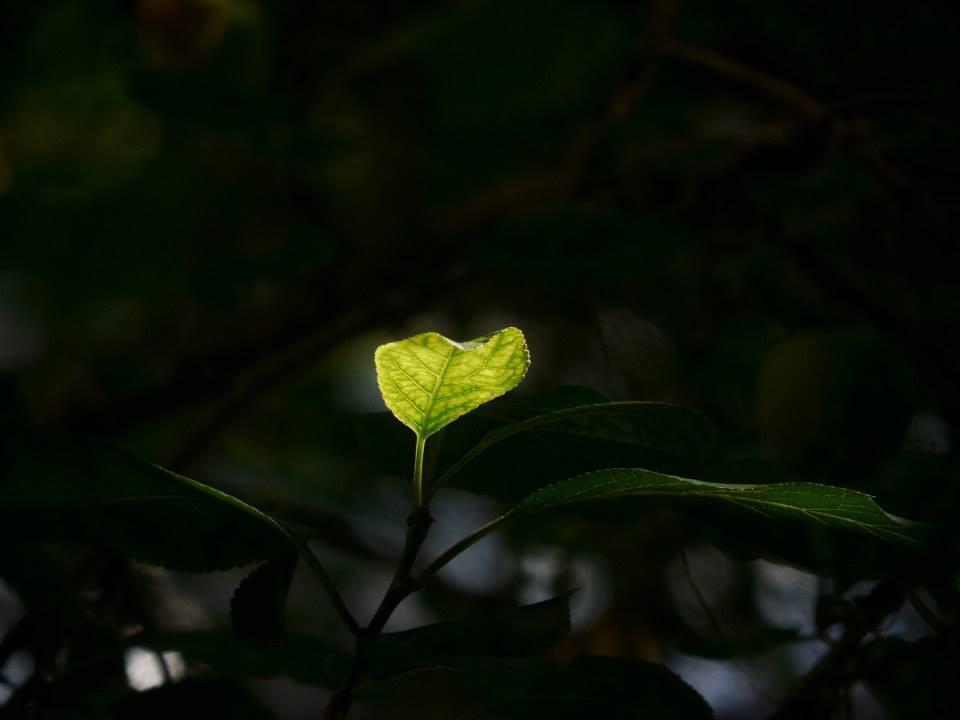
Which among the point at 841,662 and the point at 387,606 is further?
the point at 841,662

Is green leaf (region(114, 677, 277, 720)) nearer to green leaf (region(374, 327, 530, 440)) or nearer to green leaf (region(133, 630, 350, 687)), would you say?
green leaf (region(133, 630, 350, 687))

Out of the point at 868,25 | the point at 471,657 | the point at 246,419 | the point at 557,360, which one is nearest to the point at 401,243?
the point at 557,360

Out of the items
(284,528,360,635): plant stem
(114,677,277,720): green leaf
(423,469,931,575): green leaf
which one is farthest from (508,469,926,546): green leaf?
Answer: (114,677,277,720): green leaf

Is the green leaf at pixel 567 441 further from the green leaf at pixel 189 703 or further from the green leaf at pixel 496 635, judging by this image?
the green leaf at pixel 189 703

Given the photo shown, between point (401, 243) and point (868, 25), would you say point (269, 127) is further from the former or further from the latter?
point (868, 25)

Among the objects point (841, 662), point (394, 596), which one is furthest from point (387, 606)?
point (841, 662)

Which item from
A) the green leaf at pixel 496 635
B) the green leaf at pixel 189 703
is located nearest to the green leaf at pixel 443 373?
the green leaf at pixel 496 635

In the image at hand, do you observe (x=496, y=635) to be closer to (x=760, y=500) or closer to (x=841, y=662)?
(x=760, y=500)
